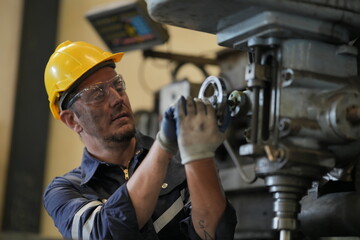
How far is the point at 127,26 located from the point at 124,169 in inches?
51.2

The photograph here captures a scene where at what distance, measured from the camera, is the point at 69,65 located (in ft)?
5.50

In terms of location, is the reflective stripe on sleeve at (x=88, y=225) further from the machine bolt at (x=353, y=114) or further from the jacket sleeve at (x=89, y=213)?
the machine bolt at (x=353, y=114)

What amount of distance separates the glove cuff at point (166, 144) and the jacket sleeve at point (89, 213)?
5.3 inches

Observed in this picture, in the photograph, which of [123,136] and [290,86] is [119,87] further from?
[290,86]

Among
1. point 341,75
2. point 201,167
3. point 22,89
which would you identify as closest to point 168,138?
point 201,167

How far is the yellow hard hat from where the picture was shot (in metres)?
1.66

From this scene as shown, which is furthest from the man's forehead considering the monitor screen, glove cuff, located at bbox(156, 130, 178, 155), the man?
the monitor screen

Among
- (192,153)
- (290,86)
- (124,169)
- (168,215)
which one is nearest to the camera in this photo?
(290,86)

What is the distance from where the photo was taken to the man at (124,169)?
1166 millimetres

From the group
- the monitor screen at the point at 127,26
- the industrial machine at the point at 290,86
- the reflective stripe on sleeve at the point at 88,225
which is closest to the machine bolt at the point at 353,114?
the industrial machine at the point at 290,86

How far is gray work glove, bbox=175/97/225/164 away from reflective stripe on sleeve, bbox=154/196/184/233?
1.19 feet

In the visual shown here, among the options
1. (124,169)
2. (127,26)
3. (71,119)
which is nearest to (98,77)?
(71,119)

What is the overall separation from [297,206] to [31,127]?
125 inches

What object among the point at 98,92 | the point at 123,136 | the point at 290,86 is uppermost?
the point at 290,86
